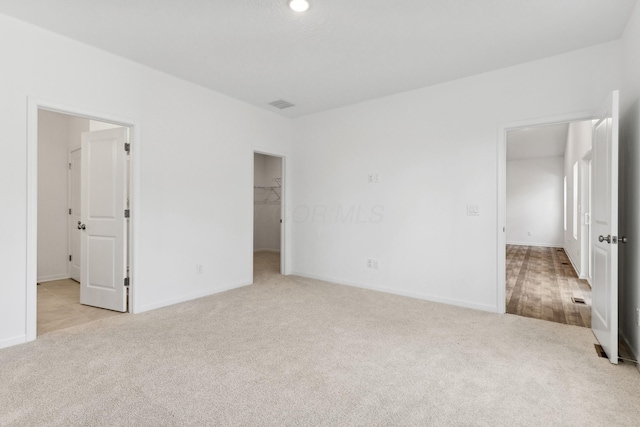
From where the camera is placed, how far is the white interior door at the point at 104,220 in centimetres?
356

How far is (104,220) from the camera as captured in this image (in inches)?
146

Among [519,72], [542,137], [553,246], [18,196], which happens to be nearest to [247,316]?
[18,196]

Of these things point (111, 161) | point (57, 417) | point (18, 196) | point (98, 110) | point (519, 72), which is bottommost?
point (57, 417)

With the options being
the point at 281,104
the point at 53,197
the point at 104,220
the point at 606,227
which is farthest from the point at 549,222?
the point at 53,197

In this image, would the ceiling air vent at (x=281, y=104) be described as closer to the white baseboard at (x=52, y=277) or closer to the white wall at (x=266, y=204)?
the white wall at (x=266, y=204)

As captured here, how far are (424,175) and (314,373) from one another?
2.81m

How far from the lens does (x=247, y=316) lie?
11.3 ft

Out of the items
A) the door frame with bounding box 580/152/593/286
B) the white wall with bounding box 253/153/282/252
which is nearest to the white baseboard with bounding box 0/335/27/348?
the white wall with bounding box 253/153/282/252

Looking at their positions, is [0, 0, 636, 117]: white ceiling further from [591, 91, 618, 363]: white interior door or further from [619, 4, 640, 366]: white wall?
[591, 91, 618, 363]: white interior door

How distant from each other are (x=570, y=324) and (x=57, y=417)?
4.15m

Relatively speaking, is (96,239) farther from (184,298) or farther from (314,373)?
(314,373)

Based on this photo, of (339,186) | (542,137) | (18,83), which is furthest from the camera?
(542,137)

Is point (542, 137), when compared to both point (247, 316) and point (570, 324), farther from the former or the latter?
point (247, 316)

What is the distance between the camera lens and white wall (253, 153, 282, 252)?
28.2 ft
